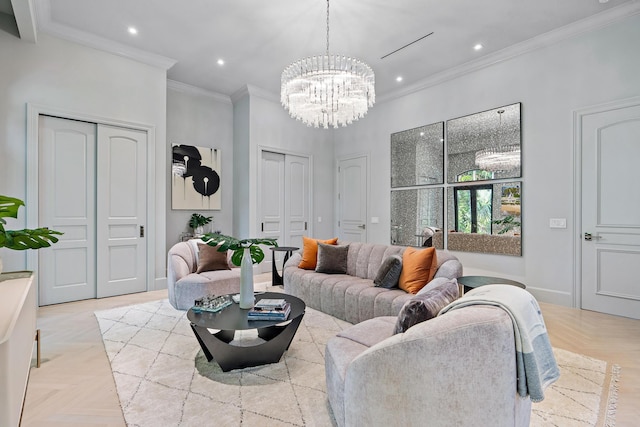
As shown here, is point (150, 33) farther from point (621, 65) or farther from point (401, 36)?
point (621, 65)

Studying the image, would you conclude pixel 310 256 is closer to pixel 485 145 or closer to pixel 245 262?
pixel 245 262

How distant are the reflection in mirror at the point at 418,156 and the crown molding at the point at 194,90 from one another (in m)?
3.23

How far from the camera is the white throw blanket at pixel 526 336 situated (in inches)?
47.0

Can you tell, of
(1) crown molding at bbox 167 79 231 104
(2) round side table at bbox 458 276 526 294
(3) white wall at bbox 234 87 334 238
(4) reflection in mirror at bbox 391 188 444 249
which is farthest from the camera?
(3) white wall at bbox 234 87 334 238

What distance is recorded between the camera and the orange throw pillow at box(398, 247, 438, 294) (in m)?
3.04

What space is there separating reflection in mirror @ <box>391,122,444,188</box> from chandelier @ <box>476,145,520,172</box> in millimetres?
628

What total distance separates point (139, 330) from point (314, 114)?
9.48ft

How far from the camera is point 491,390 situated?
1.19 m

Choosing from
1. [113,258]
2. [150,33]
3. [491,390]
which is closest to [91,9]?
[150,33]

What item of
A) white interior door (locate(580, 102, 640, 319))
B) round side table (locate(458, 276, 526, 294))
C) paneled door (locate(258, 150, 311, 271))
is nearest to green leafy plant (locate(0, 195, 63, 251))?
round side table (locate(458, 276, 526, 294))

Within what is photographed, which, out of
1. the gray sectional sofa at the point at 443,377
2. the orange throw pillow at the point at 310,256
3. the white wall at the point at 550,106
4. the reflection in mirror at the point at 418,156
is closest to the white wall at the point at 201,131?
the orange throw pillow at the point at 310,256

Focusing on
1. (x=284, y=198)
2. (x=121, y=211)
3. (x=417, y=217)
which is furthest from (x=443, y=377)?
(x=284, y=198)

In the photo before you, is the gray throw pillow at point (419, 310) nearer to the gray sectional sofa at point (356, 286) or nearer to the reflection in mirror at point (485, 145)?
the gray sectional sofa at point (356, 286)

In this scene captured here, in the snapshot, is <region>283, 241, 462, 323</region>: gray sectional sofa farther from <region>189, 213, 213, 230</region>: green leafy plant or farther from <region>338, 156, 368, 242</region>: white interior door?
<region>338, 156, 368, 242</region>: white interior door
